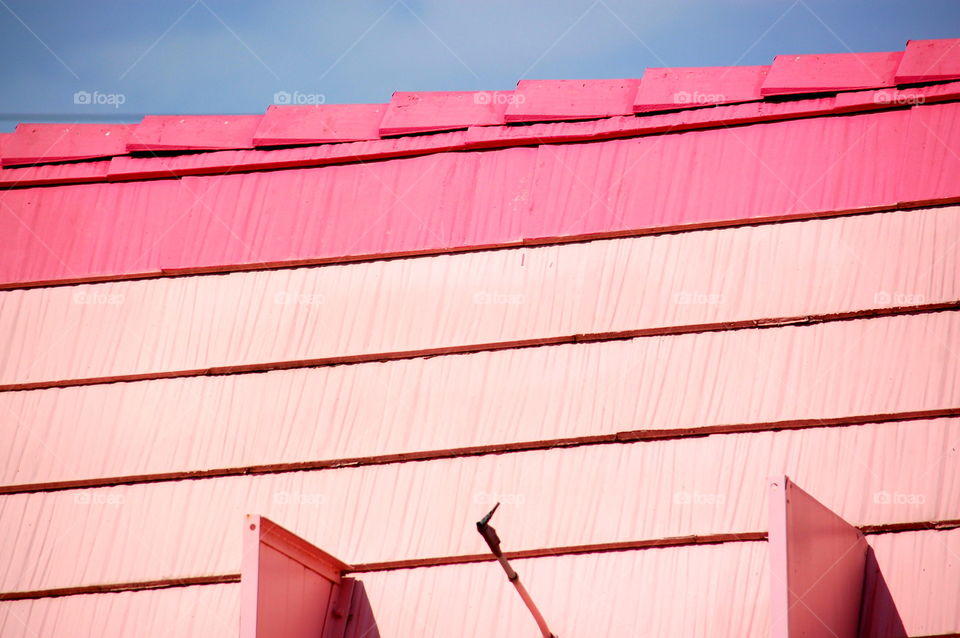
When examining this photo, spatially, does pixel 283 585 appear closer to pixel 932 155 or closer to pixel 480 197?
pixel 480 197

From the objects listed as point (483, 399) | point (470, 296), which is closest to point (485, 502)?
point (483, 399)

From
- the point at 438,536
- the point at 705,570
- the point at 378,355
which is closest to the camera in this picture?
the point at 705,570

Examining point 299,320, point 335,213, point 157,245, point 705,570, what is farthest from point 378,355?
point 705,570

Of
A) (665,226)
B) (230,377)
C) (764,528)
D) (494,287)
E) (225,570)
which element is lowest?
(225,570)

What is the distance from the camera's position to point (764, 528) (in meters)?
8.94

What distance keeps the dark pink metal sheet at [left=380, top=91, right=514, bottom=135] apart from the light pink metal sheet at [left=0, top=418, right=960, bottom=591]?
3362 mm

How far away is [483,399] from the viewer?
1002 cm

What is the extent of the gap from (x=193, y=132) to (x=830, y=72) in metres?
6.05

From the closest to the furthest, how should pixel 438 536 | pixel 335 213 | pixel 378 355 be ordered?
1. pixel 438 536
2. pixel 378 355
3. pixel 335 213

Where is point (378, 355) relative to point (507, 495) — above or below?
above

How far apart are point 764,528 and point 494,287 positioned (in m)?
3.09

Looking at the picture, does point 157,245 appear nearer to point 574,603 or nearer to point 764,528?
point 574,603

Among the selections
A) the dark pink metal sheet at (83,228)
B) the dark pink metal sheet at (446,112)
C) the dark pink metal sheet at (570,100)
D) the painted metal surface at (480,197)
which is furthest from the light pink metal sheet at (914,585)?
the dark pink metal sheet at (83,228)

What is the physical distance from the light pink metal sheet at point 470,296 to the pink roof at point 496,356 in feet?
0.09
